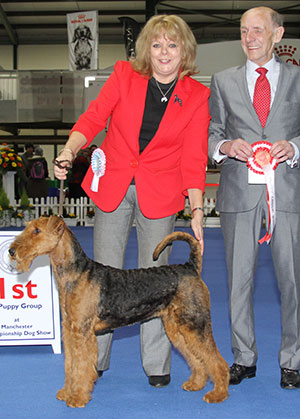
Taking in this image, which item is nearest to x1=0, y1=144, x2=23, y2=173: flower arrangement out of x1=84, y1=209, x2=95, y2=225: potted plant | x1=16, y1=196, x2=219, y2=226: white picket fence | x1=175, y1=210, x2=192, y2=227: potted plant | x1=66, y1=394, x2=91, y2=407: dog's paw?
x1=16, y1=196, x2=219, y2=226: white picket fence

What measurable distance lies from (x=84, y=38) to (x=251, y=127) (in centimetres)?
1252

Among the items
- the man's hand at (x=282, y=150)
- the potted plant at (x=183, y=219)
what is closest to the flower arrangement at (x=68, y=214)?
the potted plant at (x=183, y=219)

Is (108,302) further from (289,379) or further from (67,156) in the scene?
(289,379)

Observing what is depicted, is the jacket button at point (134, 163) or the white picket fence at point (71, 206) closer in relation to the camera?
the jacket button at point (134, 163)

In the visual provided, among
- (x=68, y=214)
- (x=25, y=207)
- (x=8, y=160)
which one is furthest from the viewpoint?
(x=68, y=214)

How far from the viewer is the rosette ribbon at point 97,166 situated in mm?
2535

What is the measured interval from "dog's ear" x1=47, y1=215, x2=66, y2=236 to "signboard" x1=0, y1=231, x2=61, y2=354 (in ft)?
3.34

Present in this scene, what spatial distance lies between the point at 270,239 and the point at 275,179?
1.07 feet

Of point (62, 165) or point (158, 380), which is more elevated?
point (62, 165)

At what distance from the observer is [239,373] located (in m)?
2.70

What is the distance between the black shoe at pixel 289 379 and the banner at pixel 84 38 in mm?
12881

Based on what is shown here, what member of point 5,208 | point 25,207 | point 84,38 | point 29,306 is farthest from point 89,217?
point 29,306

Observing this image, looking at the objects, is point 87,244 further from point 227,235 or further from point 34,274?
point 227,235

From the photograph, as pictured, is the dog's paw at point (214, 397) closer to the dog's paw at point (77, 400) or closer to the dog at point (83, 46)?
the dog's paw at point (77, 400)
